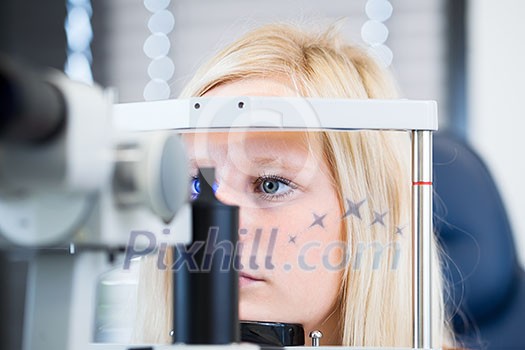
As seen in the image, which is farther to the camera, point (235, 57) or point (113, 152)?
point (235, 57)

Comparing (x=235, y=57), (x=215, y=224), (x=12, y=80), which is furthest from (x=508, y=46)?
(x=12, y=80)

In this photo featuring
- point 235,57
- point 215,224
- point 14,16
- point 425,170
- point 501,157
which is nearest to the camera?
point 215,224

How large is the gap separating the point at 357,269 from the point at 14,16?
4.36ft

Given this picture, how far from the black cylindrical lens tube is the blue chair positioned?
774mm

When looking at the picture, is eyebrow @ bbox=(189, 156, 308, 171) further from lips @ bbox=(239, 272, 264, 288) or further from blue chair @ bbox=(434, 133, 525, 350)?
blue chair @ bbox=(434, 133, 525, 350)

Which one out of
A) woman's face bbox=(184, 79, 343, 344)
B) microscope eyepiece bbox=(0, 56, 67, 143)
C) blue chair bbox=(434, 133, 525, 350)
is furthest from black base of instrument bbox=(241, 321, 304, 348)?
blue chair bbox=(434, 133, 525, 350)

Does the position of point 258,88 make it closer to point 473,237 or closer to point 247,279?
point 247,279

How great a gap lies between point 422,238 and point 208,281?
9.3 inches

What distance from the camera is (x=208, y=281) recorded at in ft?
1.30

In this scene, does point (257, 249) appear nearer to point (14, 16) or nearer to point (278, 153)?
point (278, 153)

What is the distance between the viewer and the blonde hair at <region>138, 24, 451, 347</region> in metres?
0.63

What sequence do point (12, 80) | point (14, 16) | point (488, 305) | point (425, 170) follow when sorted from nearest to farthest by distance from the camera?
point (12, 80) → point (425, 170) → point (488, 305) → point (14, 16)

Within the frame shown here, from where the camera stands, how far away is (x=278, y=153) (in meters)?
0.62

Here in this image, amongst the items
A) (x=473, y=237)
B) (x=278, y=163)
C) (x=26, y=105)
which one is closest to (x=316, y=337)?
(x=278, y=163)
